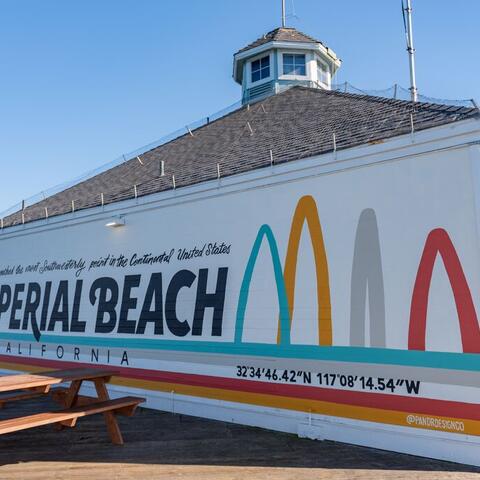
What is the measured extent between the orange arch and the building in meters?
0.02

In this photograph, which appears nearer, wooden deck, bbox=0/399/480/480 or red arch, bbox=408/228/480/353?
wooden deck, bbox=0/399/480/480

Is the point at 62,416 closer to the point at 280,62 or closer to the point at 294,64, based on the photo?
the point at 280,62

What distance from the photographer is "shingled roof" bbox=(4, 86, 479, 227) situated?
5918 millimetres

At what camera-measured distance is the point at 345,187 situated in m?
5.34

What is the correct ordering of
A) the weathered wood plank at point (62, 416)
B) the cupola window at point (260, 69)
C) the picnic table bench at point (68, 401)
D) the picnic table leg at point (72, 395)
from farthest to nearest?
1. the cupola window at point (260, 69)
2. the picnic table leg at point (72, 395)
3. the picnic table bench at point (68, 401)
4. the weathered wood plank at point (62, 416)

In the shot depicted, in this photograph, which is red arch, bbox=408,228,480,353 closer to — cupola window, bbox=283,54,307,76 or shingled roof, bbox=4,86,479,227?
shingled roof, bbox=4,86,479,227

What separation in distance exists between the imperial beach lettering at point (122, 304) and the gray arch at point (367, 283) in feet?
5.67

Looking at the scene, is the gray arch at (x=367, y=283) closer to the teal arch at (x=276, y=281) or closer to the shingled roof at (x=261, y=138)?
the teal arch at (x=276, y=281)

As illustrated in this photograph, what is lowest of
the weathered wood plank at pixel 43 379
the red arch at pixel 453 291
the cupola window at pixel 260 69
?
the weathered wood plank at pixel 43 379

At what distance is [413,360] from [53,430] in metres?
3.92

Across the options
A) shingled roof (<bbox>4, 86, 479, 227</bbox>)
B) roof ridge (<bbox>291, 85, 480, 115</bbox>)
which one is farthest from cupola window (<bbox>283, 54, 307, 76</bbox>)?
roof ridge (<bbox>291, 85, 480, 115</bbox>)

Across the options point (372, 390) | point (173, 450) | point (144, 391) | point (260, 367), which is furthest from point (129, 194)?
point (372, 390)

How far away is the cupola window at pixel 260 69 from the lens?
1236 cm

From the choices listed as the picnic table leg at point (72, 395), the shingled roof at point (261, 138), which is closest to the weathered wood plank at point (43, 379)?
the picnic table leg at point (72, 395)
